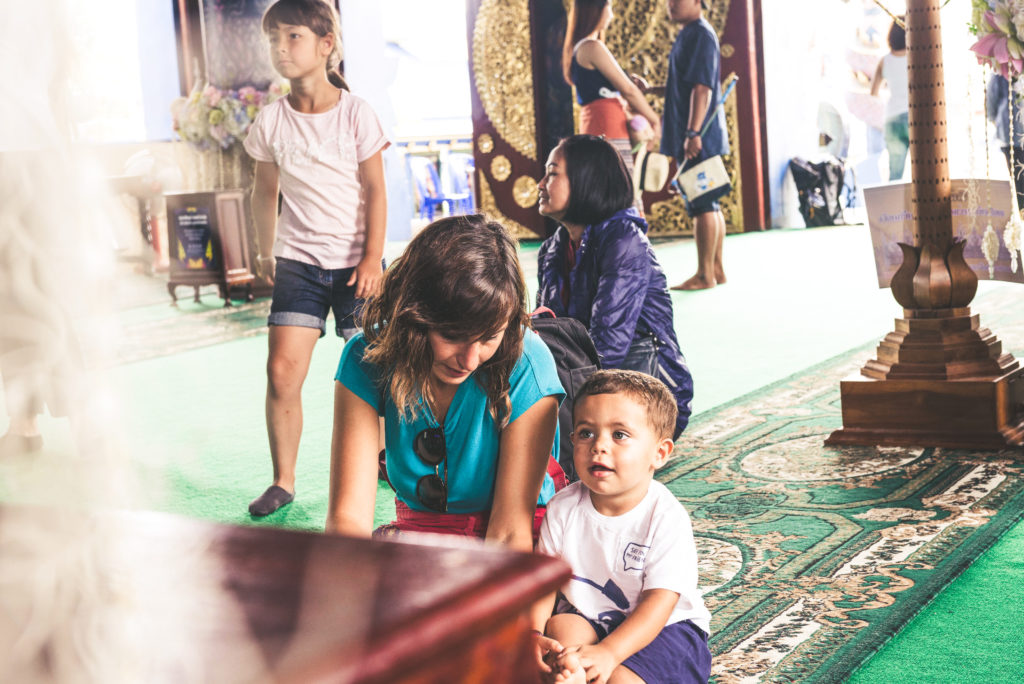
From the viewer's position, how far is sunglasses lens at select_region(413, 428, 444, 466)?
1.69 m

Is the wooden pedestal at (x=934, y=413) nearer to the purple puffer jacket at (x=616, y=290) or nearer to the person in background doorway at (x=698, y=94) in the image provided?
the purple puffer jacket at (x=616, y=290)

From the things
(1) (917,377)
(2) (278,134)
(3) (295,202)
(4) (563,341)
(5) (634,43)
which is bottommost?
(1) (917,377)

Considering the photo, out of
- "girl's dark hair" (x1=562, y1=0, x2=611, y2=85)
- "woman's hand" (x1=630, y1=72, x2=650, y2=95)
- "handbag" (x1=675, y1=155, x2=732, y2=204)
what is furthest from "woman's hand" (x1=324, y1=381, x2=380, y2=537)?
"woman's hand" (x1=630, y1=72, x2=650, y2=95)

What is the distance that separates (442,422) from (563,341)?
2.16 feet

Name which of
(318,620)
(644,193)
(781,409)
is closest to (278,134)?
(781,409)

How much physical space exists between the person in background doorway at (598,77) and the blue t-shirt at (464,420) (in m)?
Result: 4.50

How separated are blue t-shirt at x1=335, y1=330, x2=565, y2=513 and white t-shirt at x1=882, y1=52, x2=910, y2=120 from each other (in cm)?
883

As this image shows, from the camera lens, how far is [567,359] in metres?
2.28

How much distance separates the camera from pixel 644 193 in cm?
1091

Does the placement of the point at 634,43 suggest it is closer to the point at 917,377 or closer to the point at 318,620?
the point at 917,377

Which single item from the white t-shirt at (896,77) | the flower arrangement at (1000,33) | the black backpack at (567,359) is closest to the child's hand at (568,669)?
the black backpack at (567,359)

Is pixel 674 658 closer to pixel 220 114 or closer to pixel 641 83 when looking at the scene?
pixel 220 114

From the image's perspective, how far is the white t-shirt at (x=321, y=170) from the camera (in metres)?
2.95

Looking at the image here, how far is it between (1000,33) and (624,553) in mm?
2019
